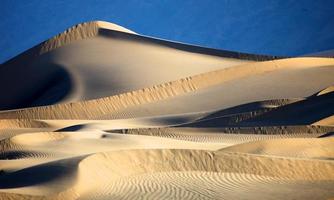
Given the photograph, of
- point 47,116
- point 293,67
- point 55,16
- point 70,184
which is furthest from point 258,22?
point 70,184

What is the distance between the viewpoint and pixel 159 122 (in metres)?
15.8

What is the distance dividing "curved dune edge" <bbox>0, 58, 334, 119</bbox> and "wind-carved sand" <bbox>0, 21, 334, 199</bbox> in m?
0.03

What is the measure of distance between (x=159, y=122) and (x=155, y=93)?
426 cm

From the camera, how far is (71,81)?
72.7ft

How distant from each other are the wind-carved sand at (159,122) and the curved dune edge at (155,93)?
0.03m

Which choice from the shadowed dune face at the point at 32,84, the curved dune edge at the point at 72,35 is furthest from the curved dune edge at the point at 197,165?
the curved dune edge at the point at 72,35

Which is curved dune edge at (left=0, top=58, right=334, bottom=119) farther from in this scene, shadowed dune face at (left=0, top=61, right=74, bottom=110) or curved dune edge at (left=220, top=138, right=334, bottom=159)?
curved dune edge at (left=220, top=138, right=334, bottom=159)

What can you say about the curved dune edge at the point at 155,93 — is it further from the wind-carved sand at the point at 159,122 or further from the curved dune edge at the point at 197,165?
the curved dune edge at the point at 197,165

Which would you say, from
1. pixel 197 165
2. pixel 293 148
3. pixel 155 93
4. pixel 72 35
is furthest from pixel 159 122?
pixel 72 35

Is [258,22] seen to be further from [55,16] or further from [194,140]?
[194,140]

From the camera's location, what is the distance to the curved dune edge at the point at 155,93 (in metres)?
18.4

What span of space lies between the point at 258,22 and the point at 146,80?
58040mm

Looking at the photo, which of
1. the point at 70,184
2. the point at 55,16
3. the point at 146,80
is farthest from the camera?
the point at 55,16

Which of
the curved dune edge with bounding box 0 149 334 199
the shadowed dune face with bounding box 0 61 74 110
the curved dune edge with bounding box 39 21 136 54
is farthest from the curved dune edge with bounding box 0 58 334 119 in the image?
the curved dune edge with bounding box 0 149 334 199
